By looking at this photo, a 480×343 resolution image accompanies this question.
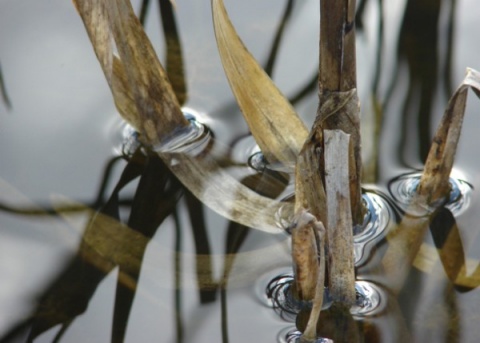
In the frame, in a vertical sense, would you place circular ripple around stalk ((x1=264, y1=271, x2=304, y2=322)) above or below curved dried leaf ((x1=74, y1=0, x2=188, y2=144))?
below

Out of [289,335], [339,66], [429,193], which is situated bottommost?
[289,335]

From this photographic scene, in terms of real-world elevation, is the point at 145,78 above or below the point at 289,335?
above

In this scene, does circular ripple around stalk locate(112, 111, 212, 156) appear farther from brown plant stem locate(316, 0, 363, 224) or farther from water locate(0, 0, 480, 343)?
brown plant stem locate(316, 0, 363, 224)

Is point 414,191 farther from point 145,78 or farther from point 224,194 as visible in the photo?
point 145,78

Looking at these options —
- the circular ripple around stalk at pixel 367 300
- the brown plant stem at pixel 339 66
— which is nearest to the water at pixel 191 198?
the circular ripple around stalk at pixel 367 300

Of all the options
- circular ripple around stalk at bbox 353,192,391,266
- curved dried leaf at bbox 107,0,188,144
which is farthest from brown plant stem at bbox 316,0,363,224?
curved dried leaf at bbox 107,0,188,144

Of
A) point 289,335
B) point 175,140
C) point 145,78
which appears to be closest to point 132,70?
point 145,78

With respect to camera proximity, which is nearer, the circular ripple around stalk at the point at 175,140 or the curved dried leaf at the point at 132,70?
the curved dried leaf at the point at 132,70

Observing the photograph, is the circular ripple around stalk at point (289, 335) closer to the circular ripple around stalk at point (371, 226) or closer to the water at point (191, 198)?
the water at point (191, 198)
